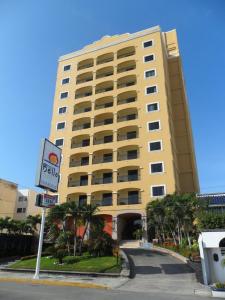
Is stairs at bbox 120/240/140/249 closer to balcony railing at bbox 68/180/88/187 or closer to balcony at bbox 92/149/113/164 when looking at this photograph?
balcony railing at bbox 68/180/88/187

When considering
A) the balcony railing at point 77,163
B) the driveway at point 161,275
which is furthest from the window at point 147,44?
the driveway at point 161,275

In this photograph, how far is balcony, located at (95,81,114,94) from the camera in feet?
178

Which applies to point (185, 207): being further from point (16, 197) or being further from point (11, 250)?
point (16, 197)

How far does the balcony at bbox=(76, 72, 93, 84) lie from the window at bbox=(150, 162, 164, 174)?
25.0 meters

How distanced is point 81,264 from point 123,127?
27810 mm

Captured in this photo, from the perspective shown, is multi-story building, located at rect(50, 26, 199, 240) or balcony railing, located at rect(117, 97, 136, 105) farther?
balcony railing, located at rect(117, 97, 136, 105)

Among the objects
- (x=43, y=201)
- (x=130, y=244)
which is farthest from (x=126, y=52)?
(x=43, y=201)

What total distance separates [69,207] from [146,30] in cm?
3956

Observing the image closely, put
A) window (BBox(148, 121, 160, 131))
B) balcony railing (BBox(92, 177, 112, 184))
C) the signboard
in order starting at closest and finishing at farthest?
the signboard
window (BBox(148, 121, 160, 131))
balcony railing (BBox(92, 177, 112, 184))

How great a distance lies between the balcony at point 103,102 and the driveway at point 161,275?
31092mm

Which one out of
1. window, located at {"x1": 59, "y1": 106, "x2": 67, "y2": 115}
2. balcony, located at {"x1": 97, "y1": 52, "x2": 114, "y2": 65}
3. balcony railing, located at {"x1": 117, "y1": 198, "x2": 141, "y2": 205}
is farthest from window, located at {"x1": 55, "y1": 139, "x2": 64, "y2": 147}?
balcony, located at {"x1": 97, "y1": 52, "x2": 114, "y2": 65}

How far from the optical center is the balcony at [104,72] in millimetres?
56022

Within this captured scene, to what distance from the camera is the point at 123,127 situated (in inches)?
1891

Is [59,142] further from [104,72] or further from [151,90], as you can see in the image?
[151,90]
